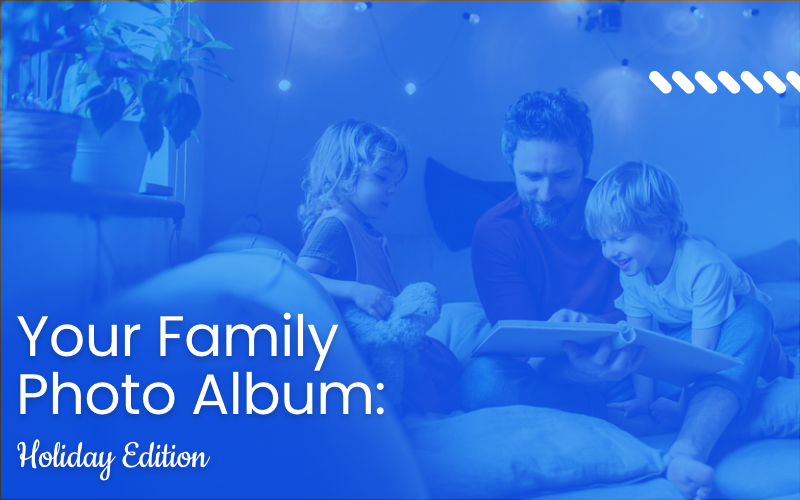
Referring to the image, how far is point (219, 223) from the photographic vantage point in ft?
6.59

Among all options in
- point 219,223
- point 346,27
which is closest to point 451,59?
point 346,27

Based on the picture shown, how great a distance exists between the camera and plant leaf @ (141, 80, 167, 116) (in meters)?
0.85

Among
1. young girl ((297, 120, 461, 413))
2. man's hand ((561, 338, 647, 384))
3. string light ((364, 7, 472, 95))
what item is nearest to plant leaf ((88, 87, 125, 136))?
young girl ((297, 120, 461, 413))

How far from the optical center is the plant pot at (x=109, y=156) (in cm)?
87

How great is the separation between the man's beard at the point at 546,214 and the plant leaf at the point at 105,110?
2.71ft

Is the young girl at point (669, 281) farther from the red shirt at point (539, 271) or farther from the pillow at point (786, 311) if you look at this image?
the pillow at point (786, 311)

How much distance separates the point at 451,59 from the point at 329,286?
1.57 metres

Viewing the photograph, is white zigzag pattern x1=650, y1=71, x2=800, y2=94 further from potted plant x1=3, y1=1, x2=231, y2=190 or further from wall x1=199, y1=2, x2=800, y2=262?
potted plant x1=3, y1=1, x2=231, y2=190

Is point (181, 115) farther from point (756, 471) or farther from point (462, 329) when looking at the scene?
point (756, 471)

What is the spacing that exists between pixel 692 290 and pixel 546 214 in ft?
1.06

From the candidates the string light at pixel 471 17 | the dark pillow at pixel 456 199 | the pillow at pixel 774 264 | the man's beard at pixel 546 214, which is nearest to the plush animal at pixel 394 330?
the man's beard at pixel 546 214

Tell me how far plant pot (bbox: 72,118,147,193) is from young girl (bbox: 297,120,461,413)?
0.29 m

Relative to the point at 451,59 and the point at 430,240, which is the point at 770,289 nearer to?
the point at 430,240

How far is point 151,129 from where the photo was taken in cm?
86
